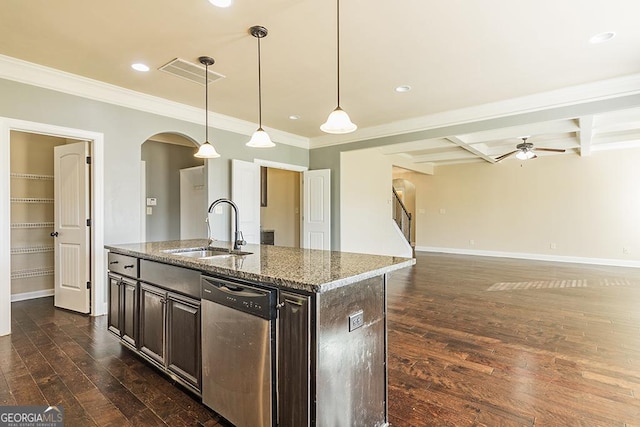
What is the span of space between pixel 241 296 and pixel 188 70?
9.30 feet

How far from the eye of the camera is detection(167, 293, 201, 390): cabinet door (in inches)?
79.4

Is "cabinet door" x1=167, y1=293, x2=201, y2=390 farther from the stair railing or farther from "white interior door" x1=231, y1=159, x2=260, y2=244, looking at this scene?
the stair railing

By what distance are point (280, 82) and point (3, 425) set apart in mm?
3633

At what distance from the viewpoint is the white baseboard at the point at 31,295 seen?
14.5 ft

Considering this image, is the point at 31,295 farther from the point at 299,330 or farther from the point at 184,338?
the point at 299,330

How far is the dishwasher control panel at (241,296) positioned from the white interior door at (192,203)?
12.6 ft

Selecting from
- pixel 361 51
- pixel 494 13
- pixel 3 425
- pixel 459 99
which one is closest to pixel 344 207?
pixel 459 99

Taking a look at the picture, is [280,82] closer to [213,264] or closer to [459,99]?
[459,99]

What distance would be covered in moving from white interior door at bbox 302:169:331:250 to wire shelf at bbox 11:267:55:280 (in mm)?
3982

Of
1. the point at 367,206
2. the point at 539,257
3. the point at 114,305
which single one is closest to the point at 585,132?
the point at 367,206

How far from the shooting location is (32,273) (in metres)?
4.55

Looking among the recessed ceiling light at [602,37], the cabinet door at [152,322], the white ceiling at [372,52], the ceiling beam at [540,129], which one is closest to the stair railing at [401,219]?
the ceiling beam at [540,129]

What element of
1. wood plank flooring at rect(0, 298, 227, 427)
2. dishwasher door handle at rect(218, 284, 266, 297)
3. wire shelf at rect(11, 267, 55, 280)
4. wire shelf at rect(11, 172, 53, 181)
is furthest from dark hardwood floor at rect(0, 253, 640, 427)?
wire shelf at rect(11, 172, 53, 181)

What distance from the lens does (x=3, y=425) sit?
1.87 metres
